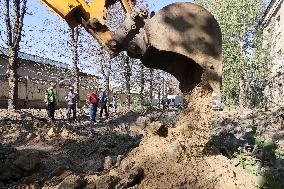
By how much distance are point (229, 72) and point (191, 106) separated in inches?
806

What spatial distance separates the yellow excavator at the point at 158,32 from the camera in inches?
235

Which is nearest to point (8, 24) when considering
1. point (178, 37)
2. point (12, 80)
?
point (12, 80)

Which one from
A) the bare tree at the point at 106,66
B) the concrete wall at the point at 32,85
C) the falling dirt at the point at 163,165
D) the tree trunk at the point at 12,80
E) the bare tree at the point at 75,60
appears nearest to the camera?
the falling dirt at the point at 163,165

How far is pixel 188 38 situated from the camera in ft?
19.9

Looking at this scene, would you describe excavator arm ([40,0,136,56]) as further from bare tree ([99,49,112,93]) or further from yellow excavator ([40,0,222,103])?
bare tree ([99,49,112,93])

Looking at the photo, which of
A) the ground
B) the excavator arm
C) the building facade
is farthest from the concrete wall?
the excavator arm

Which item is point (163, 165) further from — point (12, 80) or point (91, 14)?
point (12, 80)

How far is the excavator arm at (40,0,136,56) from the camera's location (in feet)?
20.1

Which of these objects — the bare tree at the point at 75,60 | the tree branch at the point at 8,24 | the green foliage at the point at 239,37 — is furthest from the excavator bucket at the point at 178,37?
the green foliage at the point at 239,37

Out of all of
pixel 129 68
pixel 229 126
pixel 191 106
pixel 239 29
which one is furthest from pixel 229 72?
pixel 191 106

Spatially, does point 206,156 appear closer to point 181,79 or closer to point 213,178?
point 213,178

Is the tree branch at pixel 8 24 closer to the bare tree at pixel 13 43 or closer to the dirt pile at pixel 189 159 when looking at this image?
the bare tree at pixel 13 43

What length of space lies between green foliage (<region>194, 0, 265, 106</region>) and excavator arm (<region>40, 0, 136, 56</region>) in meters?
20.8

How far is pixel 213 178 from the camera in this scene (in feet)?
21.2
